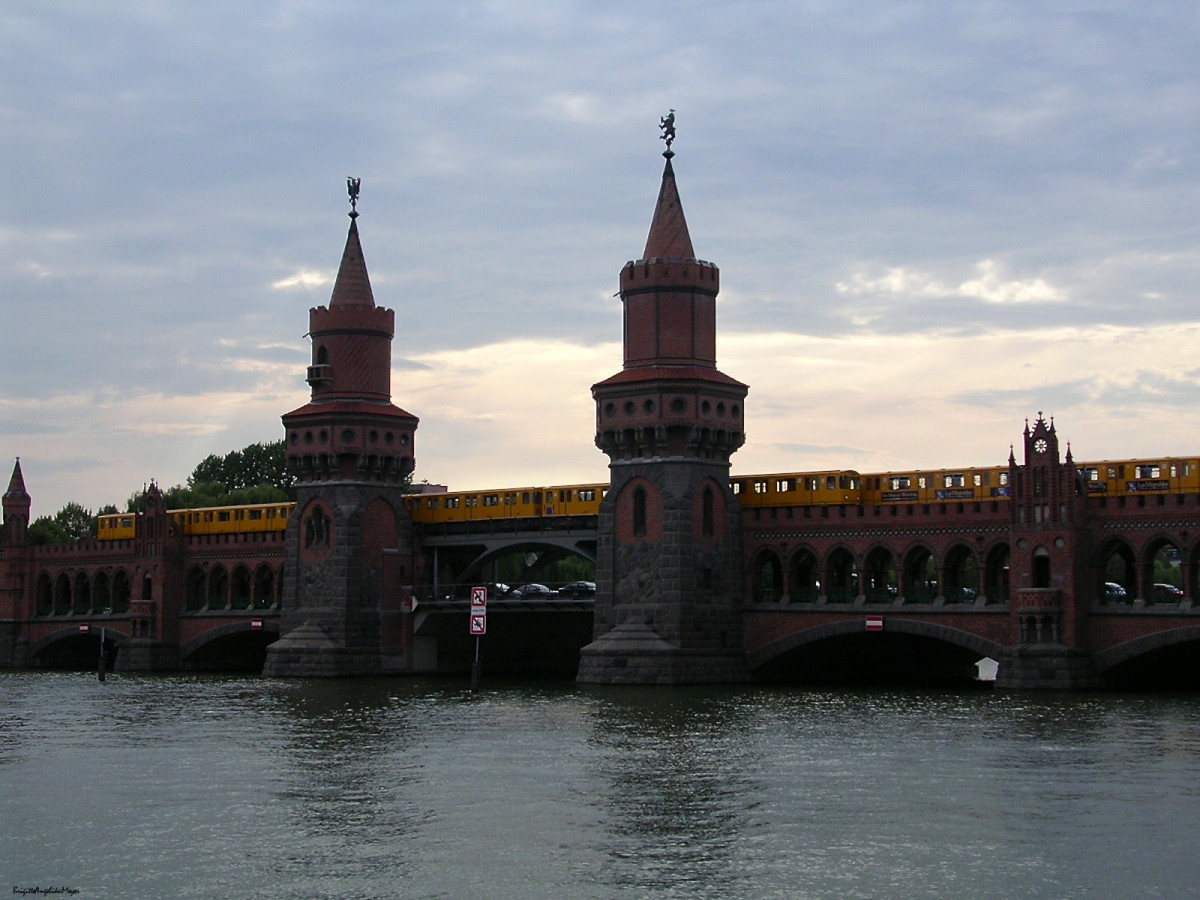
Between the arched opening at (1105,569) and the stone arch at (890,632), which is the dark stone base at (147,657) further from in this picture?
the arched opening at (1105,569)

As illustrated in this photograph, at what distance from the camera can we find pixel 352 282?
310 ft

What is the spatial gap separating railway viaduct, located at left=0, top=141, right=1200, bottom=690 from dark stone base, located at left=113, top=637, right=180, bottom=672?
0.13m

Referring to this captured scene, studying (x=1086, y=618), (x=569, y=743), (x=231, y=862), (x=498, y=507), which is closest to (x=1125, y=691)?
(x=1086, y=618)

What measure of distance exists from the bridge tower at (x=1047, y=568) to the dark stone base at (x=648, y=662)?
1356cm

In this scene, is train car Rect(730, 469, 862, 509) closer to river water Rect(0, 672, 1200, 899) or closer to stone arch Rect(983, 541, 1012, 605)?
stone arch Rect(983, 541, 1012, 605)

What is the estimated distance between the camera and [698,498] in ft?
264

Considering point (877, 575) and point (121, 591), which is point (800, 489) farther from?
point (121, 591)

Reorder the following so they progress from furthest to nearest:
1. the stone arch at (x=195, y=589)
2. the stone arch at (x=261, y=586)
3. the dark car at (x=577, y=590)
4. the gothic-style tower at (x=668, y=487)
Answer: the stone arch at (x=195, y=589), the stone arch at (x=261, y=586), the dark car at (x=577, y=590), the gothic-style tower at (x=668, y=487)

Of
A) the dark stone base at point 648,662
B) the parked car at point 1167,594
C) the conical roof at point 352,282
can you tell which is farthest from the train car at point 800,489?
the conical roof at point 352,282

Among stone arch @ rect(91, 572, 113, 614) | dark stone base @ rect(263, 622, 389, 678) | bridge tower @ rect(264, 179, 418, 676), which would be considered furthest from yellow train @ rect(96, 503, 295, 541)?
dark stone base @ rect(263, 622, 389, 678)

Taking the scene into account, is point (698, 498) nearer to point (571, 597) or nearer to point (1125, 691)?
point (571, 597)

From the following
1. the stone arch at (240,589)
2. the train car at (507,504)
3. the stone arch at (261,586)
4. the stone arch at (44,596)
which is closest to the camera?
the train car at (507,504)

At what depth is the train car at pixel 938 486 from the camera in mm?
76188

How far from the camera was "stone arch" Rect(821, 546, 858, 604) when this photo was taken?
262 feet
